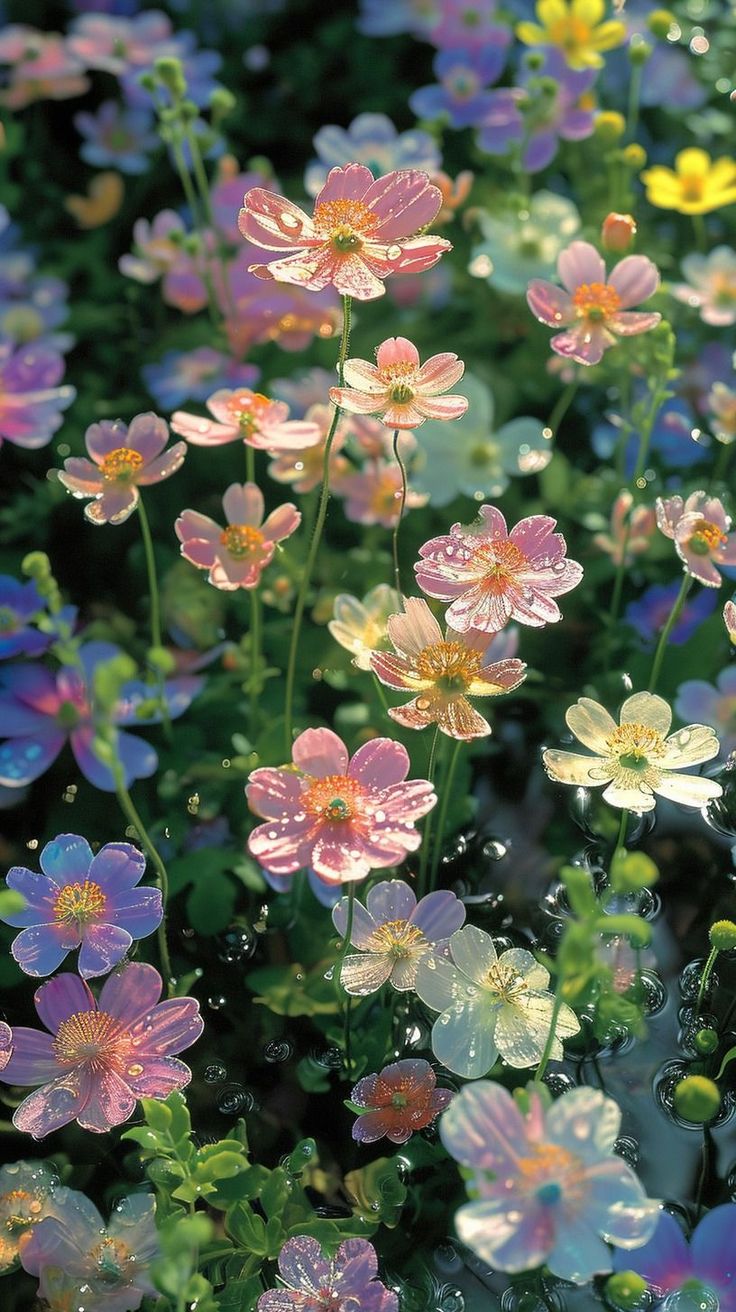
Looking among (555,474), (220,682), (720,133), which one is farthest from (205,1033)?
(720,133)

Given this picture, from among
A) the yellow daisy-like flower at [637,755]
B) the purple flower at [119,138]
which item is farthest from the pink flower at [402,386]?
the purple flower at [119,138]

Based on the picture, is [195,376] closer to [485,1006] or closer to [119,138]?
[119,138]

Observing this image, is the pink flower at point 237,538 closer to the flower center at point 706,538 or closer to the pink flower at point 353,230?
the pink flower at point 353,230

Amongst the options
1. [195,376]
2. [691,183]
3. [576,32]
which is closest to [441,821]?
[195,376]

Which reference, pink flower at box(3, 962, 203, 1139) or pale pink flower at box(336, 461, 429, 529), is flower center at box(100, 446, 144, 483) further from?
pink flower at box(3, 962, 203, 1139)

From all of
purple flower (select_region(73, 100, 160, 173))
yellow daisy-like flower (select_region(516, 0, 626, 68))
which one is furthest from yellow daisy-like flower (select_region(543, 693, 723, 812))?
purple flower (select_region(73, 100, 160, 173))

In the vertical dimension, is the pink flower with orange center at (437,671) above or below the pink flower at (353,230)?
below

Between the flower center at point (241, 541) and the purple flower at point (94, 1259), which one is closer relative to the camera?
the purple flower at point (94, 1259)
